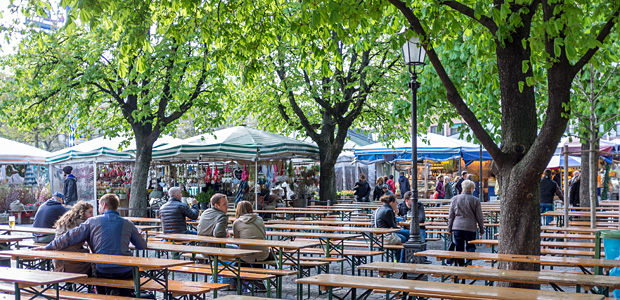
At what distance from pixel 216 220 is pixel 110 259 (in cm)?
306

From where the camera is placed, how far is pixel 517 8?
23.8 ft

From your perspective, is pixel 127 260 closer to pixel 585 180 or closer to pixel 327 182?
pixel 327 182

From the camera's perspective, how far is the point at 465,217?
10.9 m

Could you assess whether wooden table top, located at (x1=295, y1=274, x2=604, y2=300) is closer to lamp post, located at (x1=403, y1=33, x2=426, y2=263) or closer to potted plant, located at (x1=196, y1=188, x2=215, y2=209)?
lamp post, located at (x1=403, y1=33, x2=426, y2=263)

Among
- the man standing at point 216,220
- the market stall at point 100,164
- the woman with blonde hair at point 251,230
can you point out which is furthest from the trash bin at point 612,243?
the market stall at point 100,164

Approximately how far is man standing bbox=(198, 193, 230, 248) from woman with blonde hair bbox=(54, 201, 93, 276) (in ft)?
7.03

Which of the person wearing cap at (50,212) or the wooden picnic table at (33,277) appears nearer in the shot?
the wooden picnic table at (33,277)

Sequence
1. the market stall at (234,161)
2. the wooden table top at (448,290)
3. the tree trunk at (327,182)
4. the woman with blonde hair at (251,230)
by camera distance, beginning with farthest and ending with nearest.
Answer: the tree trunk at (327,182) → the market stall at (234,161) → the woman with blonde hair at (251,230) → the wooden table top at (448,290)

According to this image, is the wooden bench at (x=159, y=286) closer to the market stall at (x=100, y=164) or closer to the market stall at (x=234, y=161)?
the market stall at (x=234, y=161)

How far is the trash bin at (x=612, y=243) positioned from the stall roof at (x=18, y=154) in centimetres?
1917

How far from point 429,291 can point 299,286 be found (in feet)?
11.2

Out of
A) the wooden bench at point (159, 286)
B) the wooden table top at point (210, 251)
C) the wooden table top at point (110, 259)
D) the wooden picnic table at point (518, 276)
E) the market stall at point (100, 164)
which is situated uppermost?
the market stall at point (100, 164)

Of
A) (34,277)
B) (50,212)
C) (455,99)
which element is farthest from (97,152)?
(455,99)

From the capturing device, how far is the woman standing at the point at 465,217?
35.6ft
